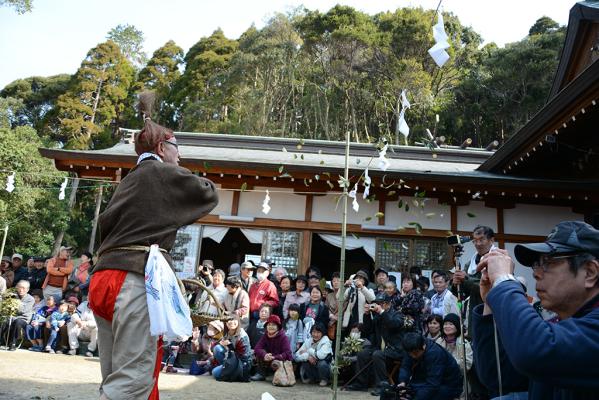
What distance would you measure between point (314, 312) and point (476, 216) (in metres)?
4.39

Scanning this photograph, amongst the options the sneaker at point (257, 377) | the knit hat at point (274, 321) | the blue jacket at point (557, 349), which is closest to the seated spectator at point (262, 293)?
the knit hat at point (274, 321)

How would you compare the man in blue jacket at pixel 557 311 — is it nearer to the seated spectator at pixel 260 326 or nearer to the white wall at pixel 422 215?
the seated spectator at pixel 260 326

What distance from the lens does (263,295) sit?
26.2 ft

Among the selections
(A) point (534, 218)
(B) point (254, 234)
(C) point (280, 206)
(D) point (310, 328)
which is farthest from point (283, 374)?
(A) point (534, 218)

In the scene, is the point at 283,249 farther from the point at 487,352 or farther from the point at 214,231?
the point at 487,352

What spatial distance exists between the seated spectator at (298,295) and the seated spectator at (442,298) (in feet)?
6.48

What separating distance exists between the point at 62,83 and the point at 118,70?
296 inches

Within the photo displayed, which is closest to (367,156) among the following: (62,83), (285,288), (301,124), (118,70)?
(285,288)

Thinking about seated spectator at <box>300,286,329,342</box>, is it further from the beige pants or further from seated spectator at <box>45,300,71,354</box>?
the beige pants

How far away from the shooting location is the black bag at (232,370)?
655cm

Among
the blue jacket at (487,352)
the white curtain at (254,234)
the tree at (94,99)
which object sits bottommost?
the blue jacket at (487,352)

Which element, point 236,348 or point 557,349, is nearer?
point 557,349

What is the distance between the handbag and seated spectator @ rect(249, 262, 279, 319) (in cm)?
122

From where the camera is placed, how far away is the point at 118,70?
2806 cm
